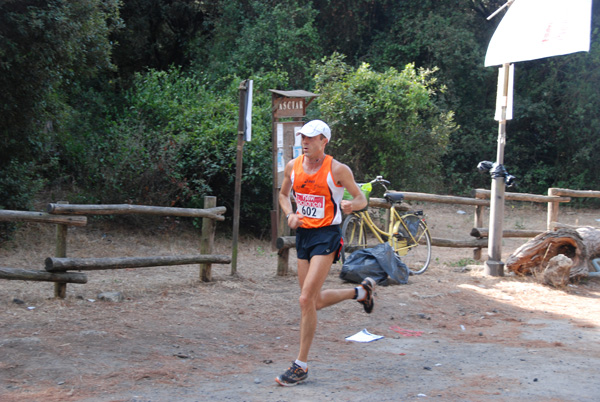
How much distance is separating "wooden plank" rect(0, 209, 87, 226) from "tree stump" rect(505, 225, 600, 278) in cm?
631

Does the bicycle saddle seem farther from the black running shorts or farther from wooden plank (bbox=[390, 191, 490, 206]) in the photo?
the black running shorts

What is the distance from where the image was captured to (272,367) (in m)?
5.19

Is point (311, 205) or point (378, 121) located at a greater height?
point (378, 121)

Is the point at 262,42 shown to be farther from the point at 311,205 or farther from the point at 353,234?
the point at 311,205

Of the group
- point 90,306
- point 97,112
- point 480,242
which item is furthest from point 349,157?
point 90,306

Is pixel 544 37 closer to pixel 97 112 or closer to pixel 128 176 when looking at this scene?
pixel 128 176

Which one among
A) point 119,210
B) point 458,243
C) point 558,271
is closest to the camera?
point 119,210

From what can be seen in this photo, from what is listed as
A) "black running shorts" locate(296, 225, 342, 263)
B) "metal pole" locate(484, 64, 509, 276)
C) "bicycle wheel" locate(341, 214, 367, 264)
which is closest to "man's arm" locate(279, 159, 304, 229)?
"black running shorts" locate(296, 225, 342, 263)

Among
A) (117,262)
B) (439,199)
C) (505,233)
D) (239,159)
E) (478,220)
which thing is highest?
(239,159)

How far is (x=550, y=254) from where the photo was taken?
9227 millimetres

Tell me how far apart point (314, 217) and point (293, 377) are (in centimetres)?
124

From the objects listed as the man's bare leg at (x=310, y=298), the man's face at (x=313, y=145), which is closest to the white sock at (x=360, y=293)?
the man's bare leg at (x=310, y=298)

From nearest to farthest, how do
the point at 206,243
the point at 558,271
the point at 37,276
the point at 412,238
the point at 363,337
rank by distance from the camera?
the point at 363,337 → the point at 37,276 → the point at 206,243 → the point at 558,271 → the point at 412,238

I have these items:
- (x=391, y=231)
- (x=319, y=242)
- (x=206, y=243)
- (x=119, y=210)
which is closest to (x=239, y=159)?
(x=206, y=243)
